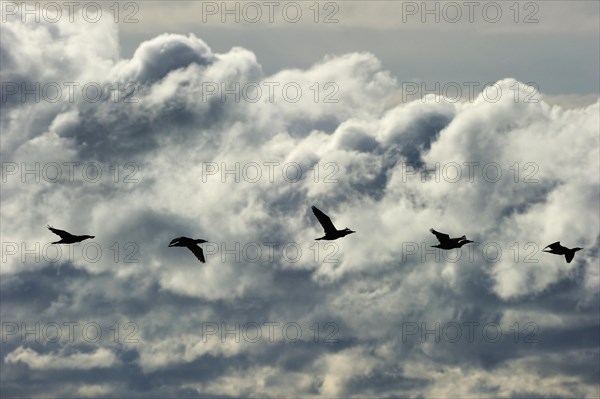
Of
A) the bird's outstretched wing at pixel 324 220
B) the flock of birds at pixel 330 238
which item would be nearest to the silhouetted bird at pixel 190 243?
the flock of birds at pixel 330 238

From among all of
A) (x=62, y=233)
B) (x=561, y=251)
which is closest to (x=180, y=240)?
(x=62, y=233)

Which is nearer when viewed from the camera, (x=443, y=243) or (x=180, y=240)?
(x=180, y=240)

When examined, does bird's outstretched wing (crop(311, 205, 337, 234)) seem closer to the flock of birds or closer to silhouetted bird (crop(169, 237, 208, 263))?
the flock of birds

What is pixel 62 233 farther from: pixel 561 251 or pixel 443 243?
pixel 561 251

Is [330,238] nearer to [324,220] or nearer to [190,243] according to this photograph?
[324,220]

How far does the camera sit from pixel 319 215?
11994cm

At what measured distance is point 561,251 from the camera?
12525 centimetres

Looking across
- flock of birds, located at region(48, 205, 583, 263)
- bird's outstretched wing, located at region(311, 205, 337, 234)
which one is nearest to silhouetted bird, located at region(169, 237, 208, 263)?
flock of birds, located at region(48, 205, 583, 263)

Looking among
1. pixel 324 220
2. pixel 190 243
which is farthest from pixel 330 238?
pixel 190 243

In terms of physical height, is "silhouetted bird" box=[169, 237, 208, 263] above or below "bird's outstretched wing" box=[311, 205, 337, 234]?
below

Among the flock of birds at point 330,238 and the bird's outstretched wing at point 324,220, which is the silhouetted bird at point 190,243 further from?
the bird's outstretched wing at point 324,220

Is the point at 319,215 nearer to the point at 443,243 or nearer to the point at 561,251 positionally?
the point at 443,243

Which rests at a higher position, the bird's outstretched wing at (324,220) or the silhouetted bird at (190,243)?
the bird's outstretched wing at (324,220)

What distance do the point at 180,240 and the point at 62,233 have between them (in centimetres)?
1838
